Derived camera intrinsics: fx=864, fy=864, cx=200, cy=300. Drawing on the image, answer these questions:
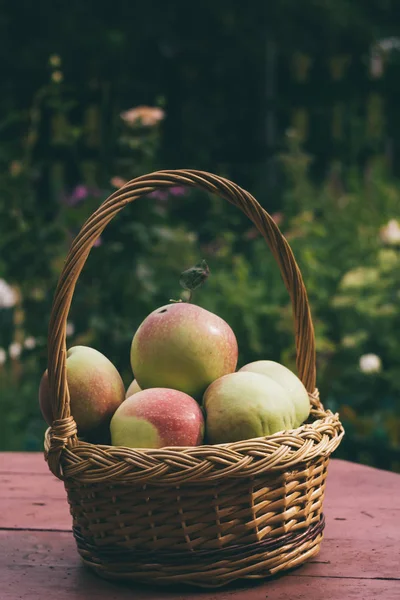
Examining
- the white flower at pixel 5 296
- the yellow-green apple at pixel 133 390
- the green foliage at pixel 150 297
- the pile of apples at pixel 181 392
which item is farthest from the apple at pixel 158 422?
the white flower at pixel 5 296

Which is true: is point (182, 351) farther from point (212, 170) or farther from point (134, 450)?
point (212, 170)

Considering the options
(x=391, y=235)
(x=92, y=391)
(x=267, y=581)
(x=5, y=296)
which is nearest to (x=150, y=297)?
(x=5, y=296)

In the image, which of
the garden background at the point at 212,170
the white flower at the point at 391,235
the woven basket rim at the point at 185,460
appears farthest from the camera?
the white flower at the point at 391,235

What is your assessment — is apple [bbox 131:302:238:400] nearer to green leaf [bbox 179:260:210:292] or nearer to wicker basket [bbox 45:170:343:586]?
green leaf [bbox 179:260:210:292]

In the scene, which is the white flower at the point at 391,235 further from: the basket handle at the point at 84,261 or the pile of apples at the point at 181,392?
the pile of apples at the point at 181,392

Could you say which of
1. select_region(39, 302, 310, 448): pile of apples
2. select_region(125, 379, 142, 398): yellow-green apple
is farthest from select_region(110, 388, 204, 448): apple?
select_region(125, 379, 142, 398): yellow-green apple

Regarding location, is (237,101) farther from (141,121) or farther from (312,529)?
(312,529)

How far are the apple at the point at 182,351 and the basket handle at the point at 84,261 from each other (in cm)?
15

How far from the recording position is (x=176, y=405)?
123cm

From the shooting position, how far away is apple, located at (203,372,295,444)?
1224 mm

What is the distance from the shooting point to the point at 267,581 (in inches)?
49.1

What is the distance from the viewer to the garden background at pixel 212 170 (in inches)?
109

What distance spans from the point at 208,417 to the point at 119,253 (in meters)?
1.57

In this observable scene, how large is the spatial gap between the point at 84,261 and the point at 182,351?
0.66 ft
